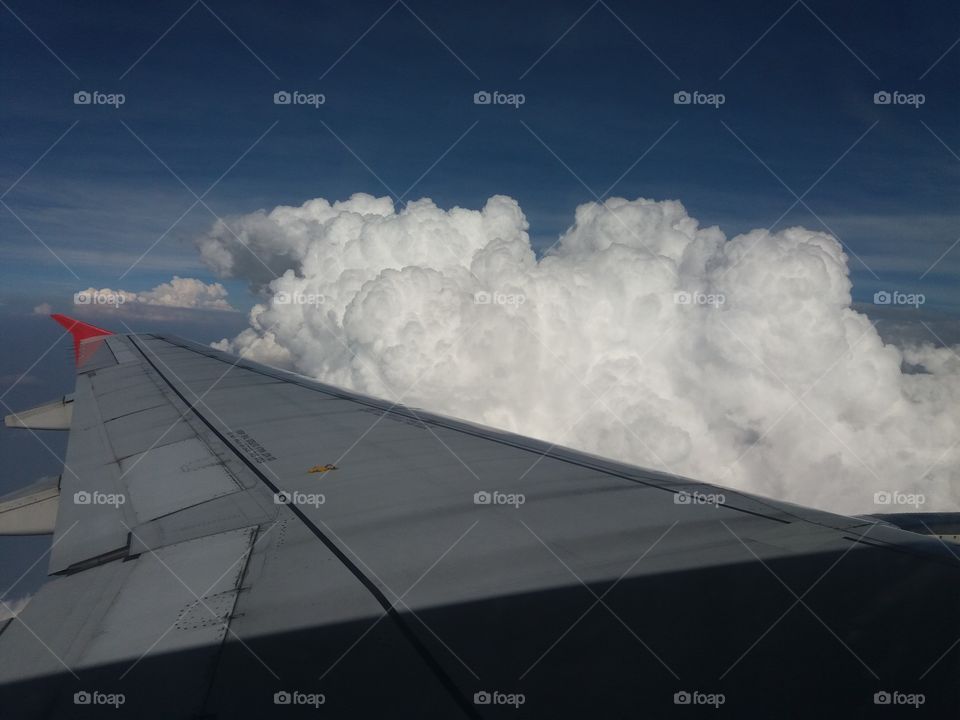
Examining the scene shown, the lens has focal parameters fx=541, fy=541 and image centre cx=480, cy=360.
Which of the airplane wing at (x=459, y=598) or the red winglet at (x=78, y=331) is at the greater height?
the red winglet at (x=78, y=331)

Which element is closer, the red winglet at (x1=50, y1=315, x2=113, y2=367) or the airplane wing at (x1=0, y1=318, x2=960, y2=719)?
the airplane wing at (x1=0, y1=318, x2=960, y2=719)

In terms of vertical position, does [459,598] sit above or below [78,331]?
below

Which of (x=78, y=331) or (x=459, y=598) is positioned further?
(x=78, y=331)

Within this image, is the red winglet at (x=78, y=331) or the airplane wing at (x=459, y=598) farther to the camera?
the red winglet at (x=78, y=331)

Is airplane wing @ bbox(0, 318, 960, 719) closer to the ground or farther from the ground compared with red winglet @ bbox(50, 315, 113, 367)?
closer to the ground
